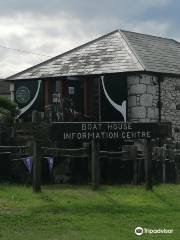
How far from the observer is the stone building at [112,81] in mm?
25844

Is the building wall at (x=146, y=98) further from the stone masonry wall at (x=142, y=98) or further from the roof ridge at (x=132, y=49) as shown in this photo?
the roof ridge at (x=132, y=49)

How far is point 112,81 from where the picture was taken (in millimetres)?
26141

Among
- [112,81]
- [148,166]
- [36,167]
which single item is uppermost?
[112,81]

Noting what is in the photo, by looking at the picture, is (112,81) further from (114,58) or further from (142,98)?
(142,98)

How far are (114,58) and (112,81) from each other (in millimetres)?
1217

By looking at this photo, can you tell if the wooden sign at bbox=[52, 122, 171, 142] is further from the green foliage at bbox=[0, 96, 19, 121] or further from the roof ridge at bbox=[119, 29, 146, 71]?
the roof ridge at bbox=[119, 29, 146, 71]

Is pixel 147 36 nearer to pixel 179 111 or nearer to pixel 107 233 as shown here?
pixel 179 111

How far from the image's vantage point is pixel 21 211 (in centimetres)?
1153

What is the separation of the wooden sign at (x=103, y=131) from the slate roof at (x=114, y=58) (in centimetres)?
952

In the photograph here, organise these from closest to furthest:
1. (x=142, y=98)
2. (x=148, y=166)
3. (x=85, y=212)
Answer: (x=85, y=212) → (x=148, y=166) → (x=142, y=98)

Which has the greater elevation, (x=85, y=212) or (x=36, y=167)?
(x=36, y=167)

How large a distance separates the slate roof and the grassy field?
35.9 ft

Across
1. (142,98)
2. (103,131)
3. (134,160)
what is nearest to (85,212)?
(103,131)

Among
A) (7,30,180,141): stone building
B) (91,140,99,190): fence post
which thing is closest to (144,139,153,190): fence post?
(91,140,99,190): fence post
